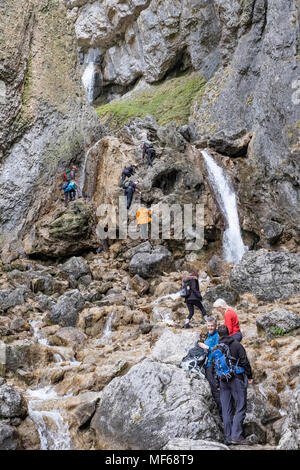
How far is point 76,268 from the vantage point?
1881 cm

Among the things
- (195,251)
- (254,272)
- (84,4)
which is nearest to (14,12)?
(195,251)

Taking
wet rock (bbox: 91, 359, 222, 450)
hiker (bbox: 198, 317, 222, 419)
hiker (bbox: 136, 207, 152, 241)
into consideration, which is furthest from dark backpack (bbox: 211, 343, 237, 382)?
hiker (bbox: 136, 207, 152, 241)

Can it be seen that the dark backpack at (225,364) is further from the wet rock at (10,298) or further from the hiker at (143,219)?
the hiker at (143,219)

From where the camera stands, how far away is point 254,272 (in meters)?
16.4

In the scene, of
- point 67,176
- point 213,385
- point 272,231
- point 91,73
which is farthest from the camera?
point 91,73

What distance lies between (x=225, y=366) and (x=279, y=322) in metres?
5.34

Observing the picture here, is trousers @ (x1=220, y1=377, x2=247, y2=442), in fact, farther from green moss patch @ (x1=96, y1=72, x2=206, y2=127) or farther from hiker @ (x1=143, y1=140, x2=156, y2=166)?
green moss patch @ (x1=96, y1=72, x2=206, y2=127)

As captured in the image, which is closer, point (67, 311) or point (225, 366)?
point (225, 366)

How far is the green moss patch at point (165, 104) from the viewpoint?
38531 mm

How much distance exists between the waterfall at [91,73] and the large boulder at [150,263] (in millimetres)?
39179

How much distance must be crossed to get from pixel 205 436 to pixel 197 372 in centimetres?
133

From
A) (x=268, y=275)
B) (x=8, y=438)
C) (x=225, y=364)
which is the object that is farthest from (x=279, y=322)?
(x=8, y=438)

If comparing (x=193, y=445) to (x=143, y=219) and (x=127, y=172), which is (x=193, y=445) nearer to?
(x=143, y=219)

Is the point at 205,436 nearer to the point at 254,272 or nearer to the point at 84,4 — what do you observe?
the point at 254,272
